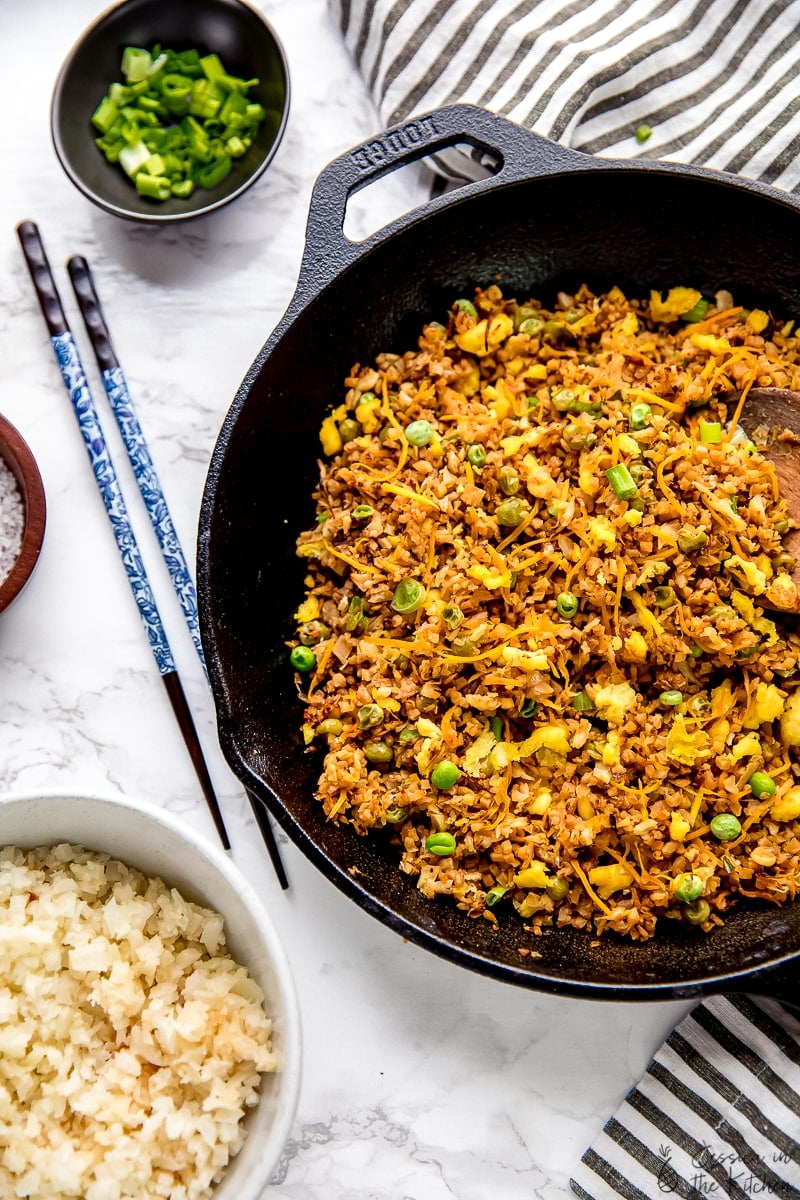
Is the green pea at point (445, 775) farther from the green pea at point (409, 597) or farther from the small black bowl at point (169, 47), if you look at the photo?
the small black bowl at point (169, 47)

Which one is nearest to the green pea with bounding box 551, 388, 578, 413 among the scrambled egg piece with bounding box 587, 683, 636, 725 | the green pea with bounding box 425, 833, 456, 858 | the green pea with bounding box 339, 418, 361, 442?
the green pea with bounding box 339, 418, 361, 442

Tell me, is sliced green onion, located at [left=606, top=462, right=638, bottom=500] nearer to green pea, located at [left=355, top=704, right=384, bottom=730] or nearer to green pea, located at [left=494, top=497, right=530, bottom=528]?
green pea, located at [left=494, top=497, right=530, bottom=528]

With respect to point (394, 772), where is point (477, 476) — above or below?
above

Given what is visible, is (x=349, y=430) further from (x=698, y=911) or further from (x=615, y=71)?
(x=698, y=911)

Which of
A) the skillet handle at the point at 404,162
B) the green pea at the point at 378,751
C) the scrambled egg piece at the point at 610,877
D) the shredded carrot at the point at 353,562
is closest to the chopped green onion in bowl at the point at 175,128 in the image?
the skillet handle at the point at 404,162

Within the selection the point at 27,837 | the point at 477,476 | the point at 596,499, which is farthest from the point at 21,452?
the point at 596,499

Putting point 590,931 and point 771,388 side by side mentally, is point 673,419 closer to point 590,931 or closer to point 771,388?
point 771,388

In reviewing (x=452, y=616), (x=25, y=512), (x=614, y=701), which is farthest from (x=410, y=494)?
(x=25, y=512)
